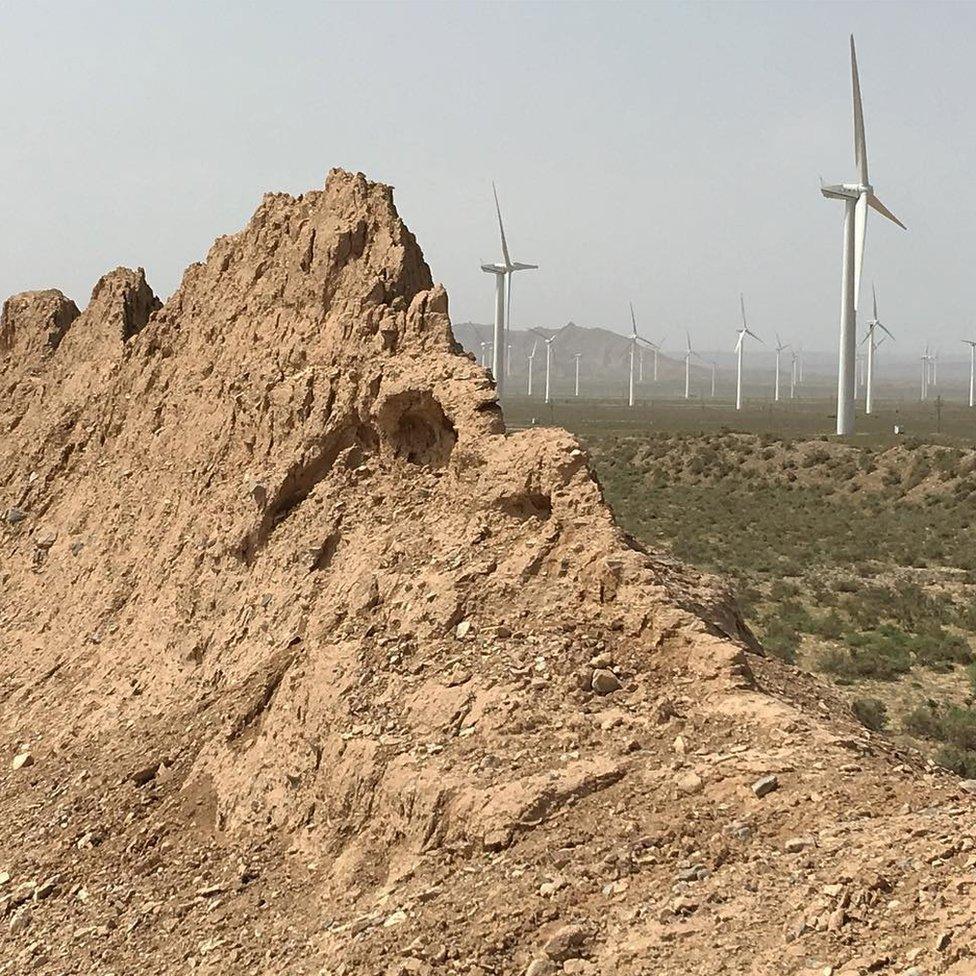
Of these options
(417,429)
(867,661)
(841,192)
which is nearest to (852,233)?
(841,192)

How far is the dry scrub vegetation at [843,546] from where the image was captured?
20.2 meters

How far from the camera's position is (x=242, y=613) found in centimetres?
1020

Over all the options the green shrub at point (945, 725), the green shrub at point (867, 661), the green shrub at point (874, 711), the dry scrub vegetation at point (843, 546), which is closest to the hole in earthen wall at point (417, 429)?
the dry scrub vegetation at point (843, 546)

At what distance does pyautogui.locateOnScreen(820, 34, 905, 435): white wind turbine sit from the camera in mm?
51312

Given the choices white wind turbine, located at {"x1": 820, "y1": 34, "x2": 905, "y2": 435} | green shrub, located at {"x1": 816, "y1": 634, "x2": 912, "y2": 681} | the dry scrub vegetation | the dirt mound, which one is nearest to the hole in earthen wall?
the dirt mound

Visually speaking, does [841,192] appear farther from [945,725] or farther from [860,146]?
[945,725]

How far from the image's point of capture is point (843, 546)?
3591cm

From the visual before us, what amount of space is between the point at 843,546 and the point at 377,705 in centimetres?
3041

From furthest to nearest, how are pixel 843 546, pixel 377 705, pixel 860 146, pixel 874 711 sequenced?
1. pixel 860 146
2. pixel 843 546
3. pixel 874 711
4. pixel 377 705

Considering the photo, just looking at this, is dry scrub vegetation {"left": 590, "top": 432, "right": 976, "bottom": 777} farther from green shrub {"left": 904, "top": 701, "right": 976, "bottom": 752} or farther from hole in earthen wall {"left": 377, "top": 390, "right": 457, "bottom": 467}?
hole in earthen wall {"left": 377, "top": 390, "right": 457, "bottom": 467}

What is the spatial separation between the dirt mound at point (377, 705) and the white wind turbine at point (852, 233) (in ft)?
142

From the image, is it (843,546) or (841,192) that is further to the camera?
(841,192)

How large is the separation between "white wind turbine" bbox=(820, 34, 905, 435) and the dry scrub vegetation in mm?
7012

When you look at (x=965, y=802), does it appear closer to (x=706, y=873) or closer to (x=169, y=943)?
(x=706, y=873)
